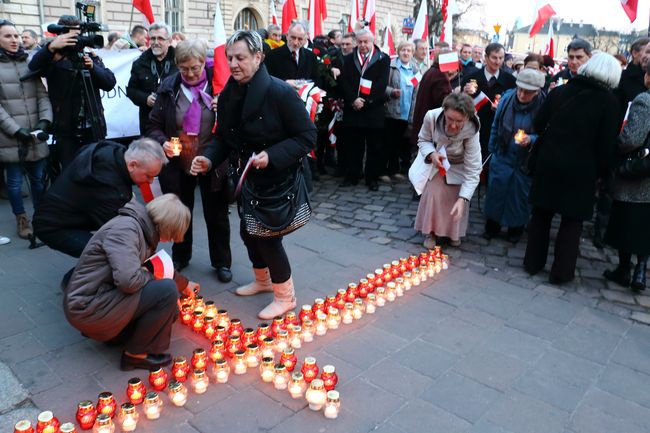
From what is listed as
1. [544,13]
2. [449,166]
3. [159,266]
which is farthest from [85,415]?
[544,13]

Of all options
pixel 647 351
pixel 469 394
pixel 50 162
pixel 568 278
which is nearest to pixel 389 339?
pixel 469 394

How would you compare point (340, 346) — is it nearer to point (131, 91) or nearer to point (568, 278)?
point (568, 278)

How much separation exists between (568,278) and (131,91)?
503 centimetres

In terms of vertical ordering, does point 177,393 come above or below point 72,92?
below

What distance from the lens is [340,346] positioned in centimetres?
378

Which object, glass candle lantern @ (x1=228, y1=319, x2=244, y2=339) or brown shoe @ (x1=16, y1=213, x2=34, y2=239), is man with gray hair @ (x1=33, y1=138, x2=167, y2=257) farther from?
brown shoe @ (x1=16, y1=213, x2=34, y2=239)

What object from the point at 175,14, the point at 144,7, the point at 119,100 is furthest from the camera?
the point at 175,14

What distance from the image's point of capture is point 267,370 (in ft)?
10.7

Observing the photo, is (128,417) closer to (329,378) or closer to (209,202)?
(329,378)

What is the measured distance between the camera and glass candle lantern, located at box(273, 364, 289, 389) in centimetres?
320

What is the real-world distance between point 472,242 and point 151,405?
14.5 ft

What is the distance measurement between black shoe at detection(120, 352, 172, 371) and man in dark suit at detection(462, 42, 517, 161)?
5684mm

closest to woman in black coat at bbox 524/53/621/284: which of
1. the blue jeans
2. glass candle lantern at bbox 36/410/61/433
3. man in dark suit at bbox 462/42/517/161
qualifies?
man in dark suit at bbox 462/42/517/161

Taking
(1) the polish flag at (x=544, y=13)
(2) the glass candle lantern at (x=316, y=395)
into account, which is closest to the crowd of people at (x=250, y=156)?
(2) the glass candle lantern at (x=316, y=395)
